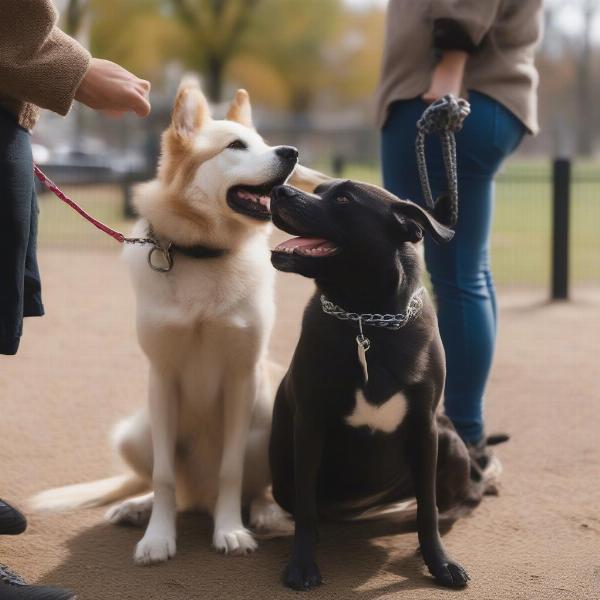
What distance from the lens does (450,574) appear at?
274cm

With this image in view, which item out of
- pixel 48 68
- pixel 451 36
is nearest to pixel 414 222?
pixel 451 36

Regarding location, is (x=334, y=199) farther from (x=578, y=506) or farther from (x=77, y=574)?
(x=578, y=506)

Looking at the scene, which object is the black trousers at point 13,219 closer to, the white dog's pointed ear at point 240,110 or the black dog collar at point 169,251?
the black dog collar at point 169,251

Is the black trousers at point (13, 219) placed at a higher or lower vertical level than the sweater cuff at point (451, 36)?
lower

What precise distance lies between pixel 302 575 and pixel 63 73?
154cm

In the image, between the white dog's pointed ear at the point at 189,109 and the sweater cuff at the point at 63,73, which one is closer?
the sweater cuff at the point at 63,73

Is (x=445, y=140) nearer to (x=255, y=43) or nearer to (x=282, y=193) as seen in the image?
(x=282, y=193)

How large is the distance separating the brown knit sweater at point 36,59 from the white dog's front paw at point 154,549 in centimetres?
139

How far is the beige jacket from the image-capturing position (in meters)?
3.34

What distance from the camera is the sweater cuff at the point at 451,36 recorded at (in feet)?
10.4

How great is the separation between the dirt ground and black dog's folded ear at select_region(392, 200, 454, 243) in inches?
40.1

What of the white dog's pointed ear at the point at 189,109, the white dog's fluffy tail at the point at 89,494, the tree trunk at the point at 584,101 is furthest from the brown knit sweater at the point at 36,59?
the tree trunk at the point at 584,101

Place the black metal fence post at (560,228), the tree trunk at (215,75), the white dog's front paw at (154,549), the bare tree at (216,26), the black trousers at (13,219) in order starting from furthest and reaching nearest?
the bare tree at (216,26), the tree trunk at (215,75), the black metal fence post at (560,228), the white dog's front paw at (154,549), the black trousers at (13,219)

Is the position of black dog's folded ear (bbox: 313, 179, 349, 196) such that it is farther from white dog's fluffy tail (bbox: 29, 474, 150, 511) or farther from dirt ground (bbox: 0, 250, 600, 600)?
white dog's fluffy tail (bbox: 29, 474, 150, 511)
